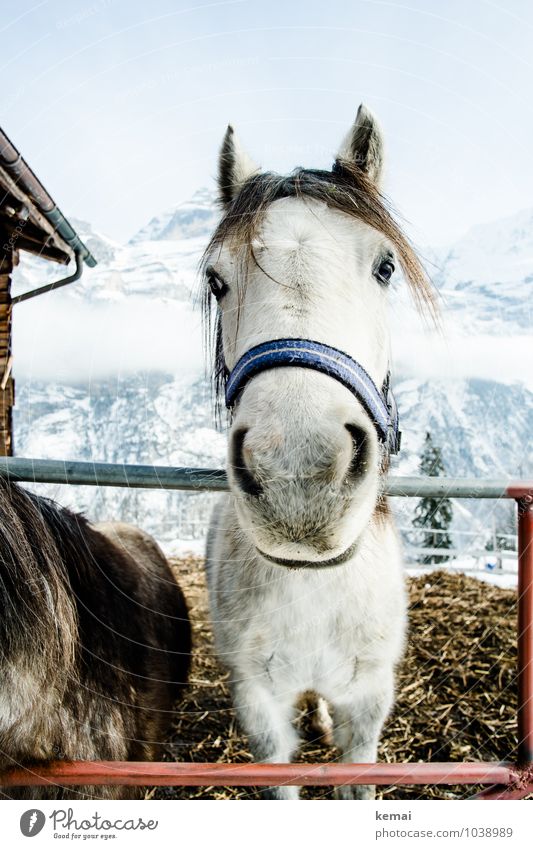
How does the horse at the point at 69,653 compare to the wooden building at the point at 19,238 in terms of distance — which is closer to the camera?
the horse at the point at 69,653

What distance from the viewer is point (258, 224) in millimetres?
1110

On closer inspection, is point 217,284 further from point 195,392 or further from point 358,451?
point 195,392

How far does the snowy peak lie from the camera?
5.14 feet

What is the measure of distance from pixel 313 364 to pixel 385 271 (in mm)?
511

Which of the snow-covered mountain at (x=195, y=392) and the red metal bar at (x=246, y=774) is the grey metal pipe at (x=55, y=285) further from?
the red metal bar at (x=246, y=774)

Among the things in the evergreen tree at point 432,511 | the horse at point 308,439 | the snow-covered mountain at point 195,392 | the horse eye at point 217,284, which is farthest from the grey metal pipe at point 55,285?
the evergreen tree at point 432,511

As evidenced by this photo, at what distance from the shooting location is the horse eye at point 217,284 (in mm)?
1220

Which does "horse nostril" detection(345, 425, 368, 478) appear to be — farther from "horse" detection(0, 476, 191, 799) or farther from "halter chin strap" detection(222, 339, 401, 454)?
"horse" detection(0, 476, 191, 799)

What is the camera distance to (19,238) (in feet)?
9.14

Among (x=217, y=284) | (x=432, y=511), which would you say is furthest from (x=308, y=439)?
(x=432, y=511)

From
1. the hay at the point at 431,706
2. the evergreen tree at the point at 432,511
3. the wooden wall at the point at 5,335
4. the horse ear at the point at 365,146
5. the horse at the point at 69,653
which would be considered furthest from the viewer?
the wooden wall at the point at 5,335

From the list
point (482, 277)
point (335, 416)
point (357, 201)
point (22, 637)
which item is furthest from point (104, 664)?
point (482, 277)

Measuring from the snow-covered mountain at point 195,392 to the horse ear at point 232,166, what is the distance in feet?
0.27
